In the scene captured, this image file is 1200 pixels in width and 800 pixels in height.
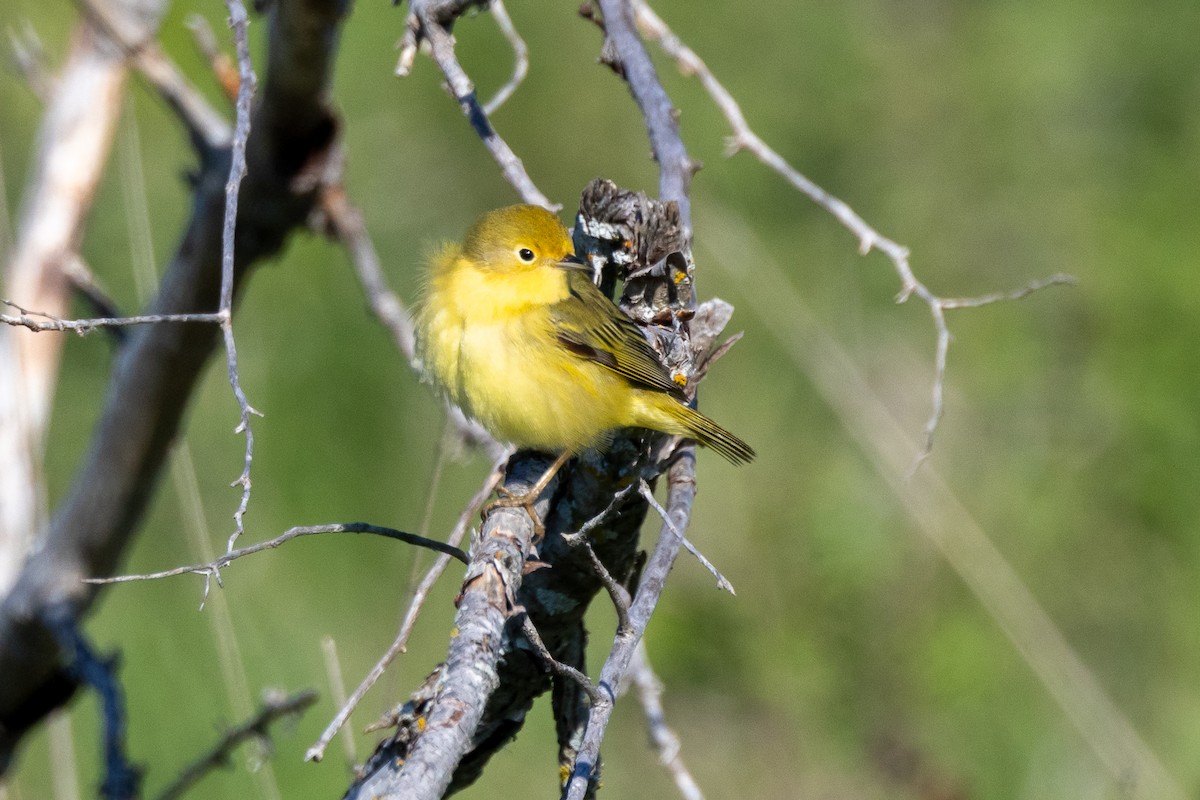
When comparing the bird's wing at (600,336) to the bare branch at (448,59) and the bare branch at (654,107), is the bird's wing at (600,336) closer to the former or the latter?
the bare branch at (654,107)

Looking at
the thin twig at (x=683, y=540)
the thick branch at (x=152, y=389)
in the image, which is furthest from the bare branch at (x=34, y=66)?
the thin twig at (x=683, y=540)

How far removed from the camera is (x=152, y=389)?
432 cm

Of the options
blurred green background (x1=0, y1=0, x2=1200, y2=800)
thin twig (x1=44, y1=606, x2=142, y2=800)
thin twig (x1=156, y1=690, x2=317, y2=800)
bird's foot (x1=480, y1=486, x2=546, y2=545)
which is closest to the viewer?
bird's foot (x1=480, y1=486, x2=546, y2=545)

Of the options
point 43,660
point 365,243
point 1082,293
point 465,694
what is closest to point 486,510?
point 465,694

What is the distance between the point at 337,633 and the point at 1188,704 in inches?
153

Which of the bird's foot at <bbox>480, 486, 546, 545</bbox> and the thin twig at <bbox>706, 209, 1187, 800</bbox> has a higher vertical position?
the thin twig at <bbox>706, 209, 1187, 800</bbox>

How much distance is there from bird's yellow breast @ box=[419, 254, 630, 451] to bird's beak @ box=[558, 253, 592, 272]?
8 centimetres

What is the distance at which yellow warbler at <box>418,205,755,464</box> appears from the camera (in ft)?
12.6

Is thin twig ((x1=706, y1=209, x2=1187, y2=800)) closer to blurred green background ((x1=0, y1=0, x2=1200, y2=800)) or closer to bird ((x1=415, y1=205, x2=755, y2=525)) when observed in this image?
blurred green background ((x1=0, y1=0, x2=1200, y2=800))

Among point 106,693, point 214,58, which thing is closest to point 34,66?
point 214,58

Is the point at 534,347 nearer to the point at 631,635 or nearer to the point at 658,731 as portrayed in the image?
the point at 658,731

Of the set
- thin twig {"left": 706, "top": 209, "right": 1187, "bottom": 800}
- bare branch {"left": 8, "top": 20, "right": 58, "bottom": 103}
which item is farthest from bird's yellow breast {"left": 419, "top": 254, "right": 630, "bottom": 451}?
bare branch {"left": 8, "top": 20, "right": 58, "bottom": 103}

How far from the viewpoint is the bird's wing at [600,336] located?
3.60 metres

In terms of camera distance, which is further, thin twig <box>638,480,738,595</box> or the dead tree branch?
the dead tree branch
